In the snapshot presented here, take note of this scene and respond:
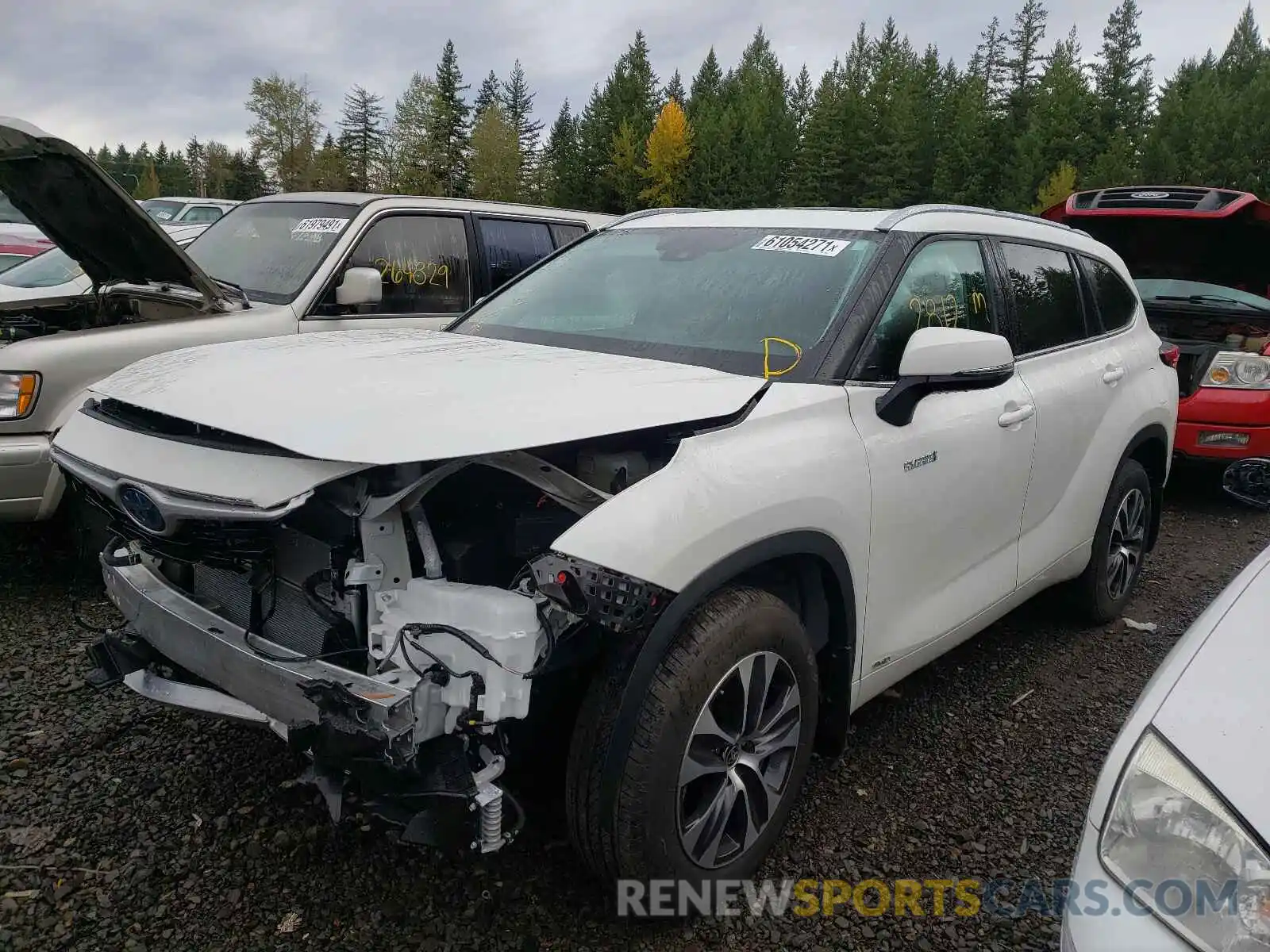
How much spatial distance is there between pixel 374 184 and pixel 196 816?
75.6 metres

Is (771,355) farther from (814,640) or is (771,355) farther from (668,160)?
(668,160)

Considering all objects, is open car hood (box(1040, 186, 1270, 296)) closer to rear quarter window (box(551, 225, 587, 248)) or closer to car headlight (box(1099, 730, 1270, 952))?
rear quarter window (box(551, 225, 587, 248))

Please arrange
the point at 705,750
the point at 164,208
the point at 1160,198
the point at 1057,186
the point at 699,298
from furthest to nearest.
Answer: the point at 1057,186 → the point at 164,208 → the point at 1160,198 → the point at 699,298 → the point at 705,750

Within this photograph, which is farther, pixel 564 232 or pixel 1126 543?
pixel 564 232

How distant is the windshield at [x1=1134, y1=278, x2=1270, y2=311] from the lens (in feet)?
21.2

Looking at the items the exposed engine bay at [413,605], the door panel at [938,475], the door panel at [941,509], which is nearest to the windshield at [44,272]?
the exposed engine bay at [413,605]

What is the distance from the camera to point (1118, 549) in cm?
407

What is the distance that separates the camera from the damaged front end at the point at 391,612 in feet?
5.89

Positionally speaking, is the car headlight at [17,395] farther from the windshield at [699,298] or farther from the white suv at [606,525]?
the windshield at [699,298]

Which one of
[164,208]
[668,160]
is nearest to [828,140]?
[668,160]

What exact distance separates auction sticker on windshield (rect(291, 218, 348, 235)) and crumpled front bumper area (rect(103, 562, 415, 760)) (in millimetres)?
3165

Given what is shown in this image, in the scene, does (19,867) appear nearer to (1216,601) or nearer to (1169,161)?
(1216,601)

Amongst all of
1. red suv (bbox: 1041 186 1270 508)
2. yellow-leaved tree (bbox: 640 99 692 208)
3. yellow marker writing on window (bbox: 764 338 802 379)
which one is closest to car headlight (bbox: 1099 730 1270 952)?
yellow marker writing on window (bbox: 764 338 802 379)

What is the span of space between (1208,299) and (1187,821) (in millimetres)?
6439
